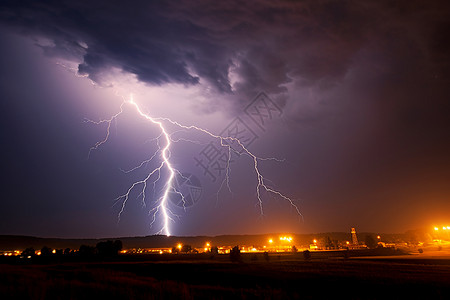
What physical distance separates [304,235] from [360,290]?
183 meters

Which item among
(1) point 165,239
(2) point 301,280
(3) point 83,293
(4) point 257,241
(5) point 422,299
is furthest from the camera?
(1) point 165,239

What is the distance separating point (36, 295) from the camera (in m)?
8.16

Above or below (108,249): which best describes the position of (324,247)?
below

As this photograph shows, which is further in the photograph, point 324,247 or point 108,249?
point 324,247

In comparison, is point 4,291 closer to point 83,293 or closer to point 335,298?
point 83,293

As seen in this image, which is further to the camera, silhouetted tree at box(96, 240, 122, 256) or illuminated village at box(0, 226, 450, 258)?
illuminated village at box(0, 226, 450, 258)

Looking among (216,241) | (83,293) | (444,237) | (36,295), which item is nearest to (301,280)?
(83,293)

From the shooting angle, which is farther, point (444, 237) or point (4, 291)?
point (444, 237)

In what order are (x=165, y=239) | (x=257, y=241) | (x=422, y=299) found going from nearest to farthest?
(x=422, y=299)
(x=257, y=241)
(x=165, y=239)

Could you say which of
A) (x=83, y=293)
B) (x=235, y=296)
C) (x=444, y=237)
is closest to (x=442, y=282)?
(x=235, y=296)

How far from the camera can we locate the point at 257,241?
584 feet

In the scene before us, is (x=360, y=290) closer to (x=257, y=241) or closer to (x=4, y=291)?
(x=4, y=291)

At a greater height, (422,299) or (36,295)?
(36,295)

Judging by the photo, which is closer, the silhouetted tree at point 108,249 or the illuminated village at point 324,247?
the silhouetted tree at point 108,249
